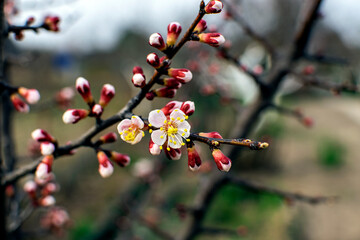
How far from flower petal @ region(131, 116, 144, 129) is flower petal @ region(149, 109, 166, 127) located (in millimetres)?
36

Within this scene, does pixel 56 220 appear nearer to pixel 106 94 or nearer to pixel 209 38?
→ pixel 106 94

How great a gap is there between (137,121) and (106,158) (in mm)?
354

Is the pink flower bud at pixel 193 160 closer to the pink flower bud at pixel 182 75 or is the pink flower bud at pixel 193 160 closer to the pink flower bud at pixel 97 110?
the pink flower bud at pixel 182 75

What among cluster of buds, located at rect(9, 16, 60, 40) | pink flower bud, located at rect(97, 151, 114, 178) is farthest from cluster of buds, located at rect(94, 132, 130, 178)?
cluster of buds, located at rect(9, 16, 60, 40)

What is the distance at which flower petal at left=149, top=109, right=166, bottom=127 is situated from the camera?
1015mm

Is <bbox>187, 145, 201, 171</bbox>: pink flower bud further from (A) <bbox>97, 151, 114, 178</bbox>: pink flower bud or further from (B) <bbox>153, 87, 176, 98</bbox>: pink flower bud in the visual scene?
(A) <bbox>97, 151, 114, 178</bbox>: pink flower bud

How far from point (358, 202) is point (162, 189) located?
4.58 meters

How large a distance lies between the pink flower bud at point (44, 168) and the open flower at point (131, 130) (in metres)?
0.40

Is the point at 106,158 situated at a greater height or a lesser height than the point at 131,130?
lesser

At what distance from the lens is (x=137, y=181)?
22.6 ft

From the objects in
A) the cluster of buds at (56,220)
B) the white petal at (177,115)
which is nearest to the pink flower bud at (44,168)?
the white petal at (177,115)

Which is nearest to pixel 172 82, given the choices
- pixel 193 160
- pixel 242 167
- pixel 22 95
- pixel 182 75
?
pixel 182 75

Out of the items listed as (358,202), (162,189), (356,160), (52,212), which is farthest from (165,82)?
(356,160)

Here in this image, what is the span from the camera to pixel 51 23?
5.59ft
